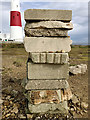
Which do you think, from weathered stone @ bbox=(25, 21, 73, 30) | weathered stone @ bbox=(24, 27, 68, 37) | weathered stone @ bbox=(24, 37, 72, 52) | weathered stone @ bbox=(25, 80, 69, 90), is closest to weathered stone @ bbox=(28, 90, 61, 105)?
weathered stone @ bbox=(25, 80, 69, 90)

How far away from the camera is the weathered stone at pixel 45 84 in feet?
10.6

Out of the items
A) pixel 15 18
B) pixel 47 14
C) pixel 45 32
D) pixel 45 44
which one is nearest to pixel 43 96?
pixel 45 44

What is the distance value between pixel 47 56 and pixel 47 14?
1080 millimetres

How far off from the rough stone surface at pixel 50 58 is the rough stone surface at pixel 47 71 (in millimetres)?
189

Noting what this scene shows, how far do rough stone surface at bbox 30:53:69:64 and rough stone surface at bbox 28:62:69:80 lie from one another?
7.5 inches

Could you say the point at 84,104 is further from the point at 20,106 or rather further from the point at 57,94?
the point at 20,106

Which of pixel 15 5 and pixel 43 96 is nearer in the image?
pixel 43 96

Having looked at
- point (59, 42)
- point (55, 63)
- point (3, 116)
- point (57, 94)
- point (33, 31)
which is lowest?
point (3, 116)

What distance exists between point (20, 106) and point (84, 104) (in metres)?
2.19

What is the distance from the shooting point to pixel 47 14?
9.61ft

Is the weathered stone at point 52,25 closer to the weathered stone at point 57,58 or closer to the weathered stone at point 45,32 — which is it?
the weathered stone at point 45,32

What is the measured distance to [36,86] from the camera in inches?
128

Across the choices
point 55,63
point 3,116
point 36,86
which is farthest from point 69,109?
point 3,116

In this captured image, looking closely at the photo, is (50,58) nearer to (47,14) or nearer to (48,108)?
(47,14)
